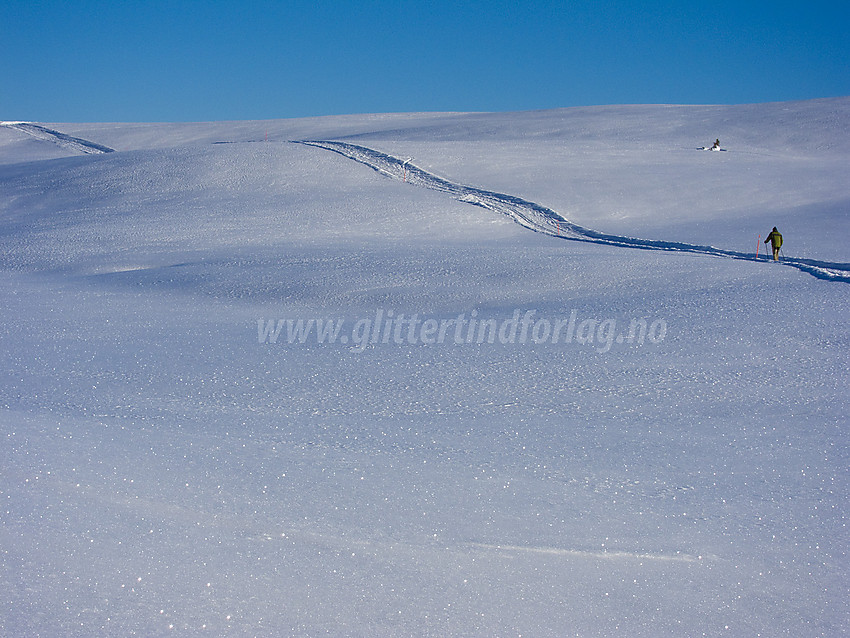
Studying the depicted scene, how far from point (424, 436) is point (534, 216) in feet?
43.4

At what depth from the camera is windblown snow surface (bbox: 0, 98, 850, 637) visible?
11.0ft

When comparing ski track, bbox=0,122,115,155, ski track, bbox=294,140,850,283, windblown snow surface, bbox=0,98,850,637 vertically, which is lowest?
windblown snow surface, bbox=0,98,850,637

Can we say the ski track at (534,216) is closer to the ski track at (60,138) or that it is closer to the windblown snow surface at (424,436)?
the windblown snow surface at (424,436)

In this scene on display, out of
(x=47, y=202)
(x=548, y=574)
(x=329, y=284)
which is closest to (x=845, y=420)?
(x=548, y=574)

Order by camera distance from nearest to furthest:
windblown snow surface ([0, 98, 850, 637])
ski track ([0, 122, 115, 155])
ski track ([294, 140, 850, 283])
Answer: windblown snow surface ([0, 98, 850, 637]) → ski track ([294, 140, 850, 283]) → ski track ([0, 122, 115, 155])

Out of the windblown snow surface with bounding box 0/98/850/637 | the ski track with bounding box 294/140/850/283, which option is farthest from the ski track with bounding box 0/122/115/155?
→ the windblown snow surface with bounding box 0/98/850/637

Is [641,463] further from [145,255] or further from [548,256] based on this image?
[145,255]

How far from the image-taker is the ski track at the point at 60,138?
113 ft

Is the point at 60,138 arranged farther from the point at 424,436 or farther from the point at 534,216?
the point at 424,436

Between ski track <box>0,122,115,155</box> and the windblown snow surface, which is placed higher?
ski track <box>0,122,115,155</box>

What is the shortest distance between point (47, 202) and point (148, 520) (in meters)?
18.9

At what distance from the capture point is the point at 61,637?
297 cm

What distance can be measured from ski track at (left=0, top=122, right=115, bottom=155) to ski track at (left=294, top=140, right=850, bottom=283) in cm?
1333

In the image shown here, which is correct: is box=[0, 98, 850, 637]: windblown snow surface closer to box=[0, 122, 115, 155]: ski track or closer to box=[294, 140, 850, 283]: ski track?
box=[294, 140, 850, 283]: ski track
